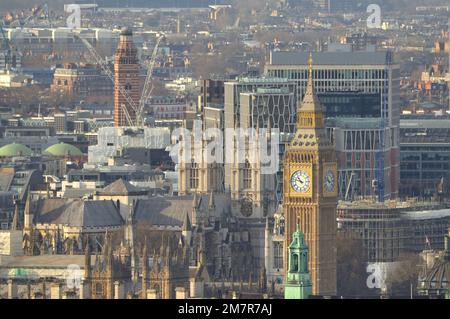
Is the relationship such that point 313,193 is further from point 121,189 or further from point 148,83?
point 148,83

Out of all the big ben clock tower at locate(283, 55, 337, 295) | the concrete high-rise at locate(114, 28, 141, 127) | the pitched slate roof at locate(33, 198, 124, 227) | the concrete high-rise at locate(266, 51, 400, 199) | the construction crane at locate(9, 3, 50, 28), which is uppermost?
the big ben clock tower at locate(283, 55, 337, 295)

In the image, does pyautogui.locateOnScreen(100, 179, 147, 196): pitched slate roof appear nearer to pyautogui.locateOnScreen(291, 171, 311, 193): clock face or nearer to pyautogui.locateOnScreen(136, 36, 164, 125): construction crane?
pyautogui.locateOnScreen(291, 171, 311, 193): clock face

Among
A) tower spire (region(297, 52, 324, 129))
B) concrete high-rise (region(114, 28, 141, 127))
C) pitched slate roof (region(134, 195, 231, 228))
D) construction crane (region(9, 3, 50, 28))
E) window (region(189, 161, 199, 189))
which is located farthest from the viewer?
construction crane (region(9, 3, 50, 28))

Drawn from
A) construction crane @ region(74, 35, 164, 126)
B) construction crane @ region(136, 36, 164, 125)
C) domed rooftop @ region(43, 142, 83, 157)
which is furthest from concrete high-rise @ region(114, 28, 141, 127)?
domed rooftop @ region(43, 142, 83, 157)

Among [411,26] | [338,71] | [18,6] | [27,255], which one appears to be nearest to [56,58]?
Result: [18,6]
